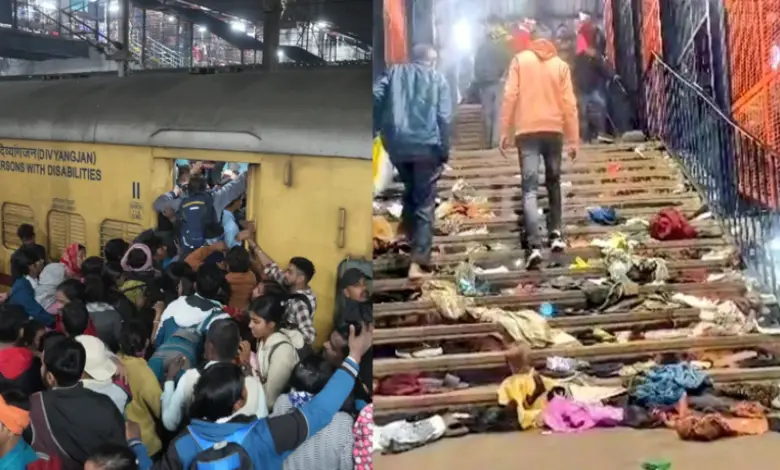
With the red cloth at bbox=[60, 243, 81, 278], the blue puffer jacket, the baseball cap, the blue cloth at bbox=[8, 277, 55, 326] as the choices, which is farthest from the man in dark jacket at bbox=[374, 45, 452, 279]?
the blue cloth at bbox=[8, 277, 55, 326]

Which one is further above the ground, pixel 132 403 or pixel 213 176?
pixel 213 176

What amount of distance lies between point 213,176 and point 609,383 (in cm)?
123

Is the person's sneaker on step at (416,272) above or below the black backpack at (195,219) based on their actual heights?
below

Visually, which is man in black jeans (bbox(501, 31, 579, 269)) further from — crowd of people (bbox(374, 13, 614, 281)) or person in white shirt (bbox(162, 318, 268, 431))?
person in white shirt (bbox(162, 318, 268, 431))

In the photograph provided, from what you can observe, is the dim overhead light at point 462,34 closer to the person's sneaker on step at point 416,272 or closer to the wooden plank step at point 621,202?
the wooden plank step at point 621,202

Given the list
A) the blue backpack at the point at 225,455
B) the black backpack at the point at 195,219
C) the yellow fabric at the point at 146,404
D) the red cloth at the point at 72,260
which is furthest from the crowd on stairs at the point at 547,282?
the red cloth at the point at 72,260

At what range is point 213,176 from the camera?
1.94 metres

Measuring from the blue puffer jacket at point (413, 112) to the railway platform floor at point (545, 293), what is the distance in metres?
0.06

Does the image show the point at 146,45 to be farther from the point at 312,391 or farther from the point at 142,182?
the point at 312,391

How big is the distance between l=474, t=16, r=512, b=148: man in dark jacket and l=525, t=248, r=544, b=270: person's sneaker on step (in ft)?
1.07

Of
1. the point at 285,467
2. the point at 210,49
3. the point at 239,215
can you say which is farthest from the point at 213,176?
the point at 285,467

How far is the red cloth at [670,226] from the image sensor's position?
200 cm

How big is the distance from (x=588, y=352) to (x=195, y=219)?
1154 mm

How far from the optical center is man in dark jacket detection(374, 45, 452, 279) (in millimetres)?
1894
